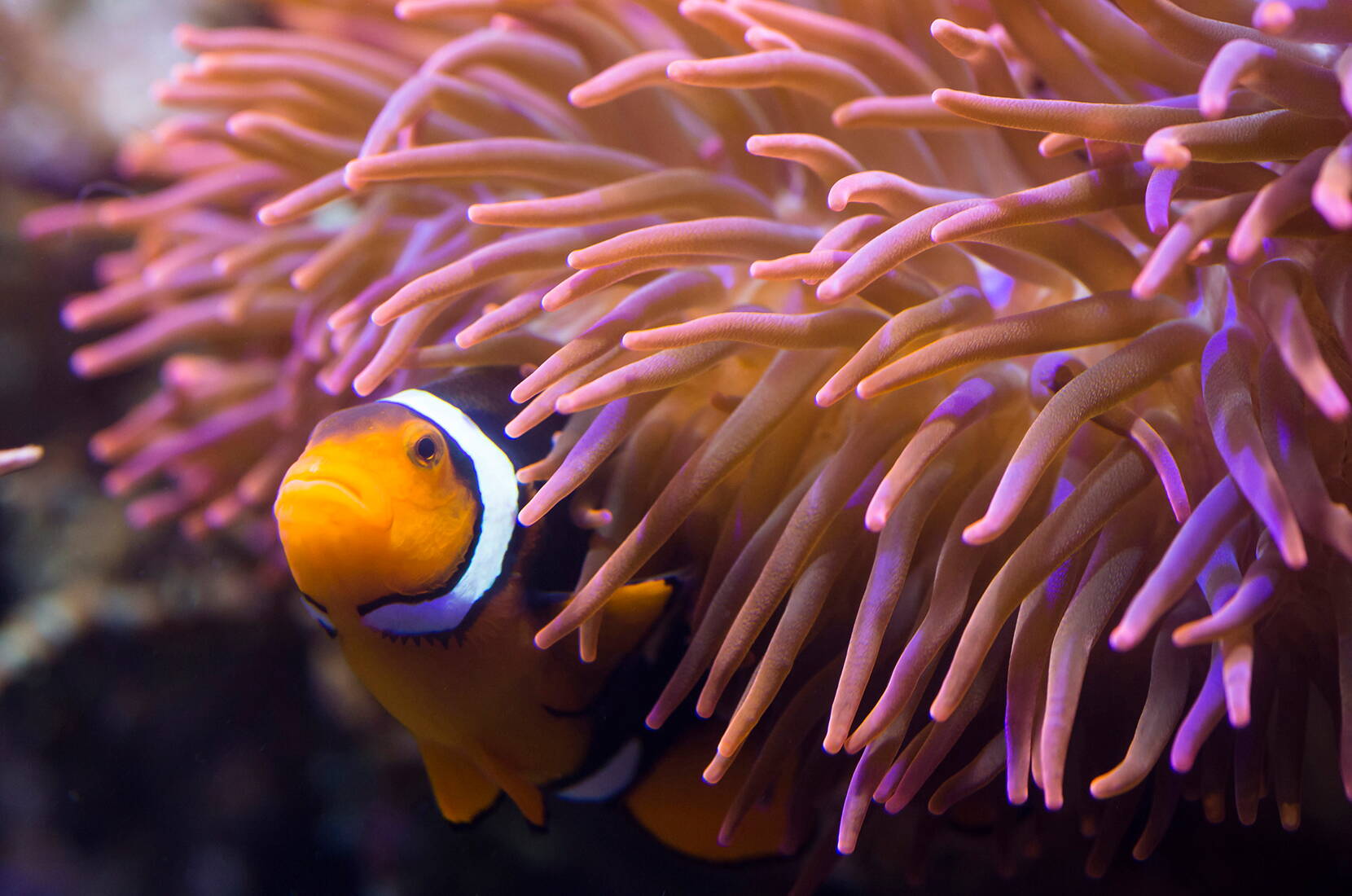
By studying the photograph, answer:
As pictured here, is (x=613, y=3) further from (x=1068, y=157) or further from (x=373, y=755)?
(x=373, y=755)

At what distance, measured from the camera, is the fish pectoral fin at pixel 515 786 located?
93cm

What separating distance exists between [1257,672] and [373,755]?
43.4 inches

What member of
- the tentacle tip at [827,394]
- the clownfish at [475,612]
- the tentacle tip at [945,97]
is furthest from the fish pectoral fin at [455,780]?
the tentacle tip at [945,97]

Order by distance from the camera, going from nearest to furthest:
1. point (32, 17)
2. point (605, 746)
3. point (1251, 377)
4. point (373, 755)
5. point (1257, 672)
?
point (1251, 377) < point (1257, 672) < point (605, 746) < point (373, 755) < point (32, 17)

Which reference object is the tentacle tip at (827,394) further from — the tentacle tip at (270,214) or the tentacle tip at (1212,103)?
the tentacle tip at (270,214)

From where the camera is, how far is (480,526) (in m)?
0.85

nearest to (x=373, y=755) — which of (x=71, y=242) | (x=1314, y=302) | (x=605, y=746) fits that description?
(x=605, y=746)

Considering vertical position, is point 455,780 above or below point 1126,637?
below

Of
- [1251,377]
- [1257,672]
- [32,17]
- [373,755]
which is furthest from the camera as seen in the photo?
[32,17]

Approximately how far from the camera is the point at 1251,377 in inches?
28.3

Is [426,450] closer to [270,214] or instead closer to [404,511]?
[404,511]

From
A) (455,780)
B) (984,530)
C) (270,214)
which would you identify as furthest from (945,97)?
(455,780)

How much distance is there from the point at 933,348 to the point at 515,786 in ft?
1.93

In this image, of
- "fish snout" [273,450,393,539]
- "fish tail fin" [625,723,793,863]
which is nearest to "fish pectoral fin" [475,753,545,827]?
"fish tail fin" [625,723,793,863]
